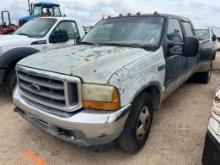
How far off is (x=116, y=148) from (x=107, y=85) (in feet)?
4.12

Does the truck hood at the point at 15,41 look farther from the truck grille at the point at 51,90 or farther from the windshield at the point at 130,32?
the truck grille at the point at 51,90

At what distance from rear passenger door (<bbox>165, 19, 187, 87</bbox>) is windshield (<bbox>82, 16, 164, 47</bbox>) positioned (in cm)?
24

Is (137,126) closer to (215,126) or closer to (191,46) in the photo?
(215,126)

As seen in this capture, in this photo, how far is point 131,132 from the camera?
2801 millimetres

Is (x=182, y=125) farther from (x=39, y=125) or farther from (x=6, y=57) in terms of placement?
(x=6, y=57)

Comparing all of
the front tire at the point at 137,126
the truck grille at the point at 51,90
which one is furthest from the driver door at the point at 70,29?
the front tire at the point at 137,126

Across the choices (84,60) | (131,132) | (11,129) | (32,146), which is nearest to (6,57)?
(11,129)

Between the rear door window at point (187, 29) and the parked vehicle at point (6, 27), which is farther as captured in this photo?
the parked vehicle at point (6, 27)

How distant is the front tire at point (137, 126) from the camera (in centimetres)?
277

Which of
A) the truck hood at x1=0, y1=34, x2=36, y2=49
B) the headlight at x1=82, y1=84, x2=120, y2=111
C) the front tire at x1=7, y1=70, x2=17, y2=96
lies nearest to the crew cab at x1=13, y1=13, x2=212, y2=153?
the headlight at x1=82, y1=84, x2=120, y2=111

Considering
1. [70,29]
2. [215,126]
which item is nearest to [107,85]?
[215,126]

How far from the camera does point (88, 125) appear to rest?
7.76 feet

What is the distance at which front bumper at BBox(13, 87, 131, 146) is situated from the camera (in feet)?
7.78

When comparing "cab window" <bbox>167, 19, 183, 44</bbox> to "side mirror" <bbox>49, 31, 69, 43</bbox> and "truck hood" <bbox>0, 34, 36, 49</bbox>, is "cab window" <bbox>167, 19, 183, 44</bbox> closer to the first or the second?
"side mirror" <bbox>49, 31, 69, 43</bbox>
